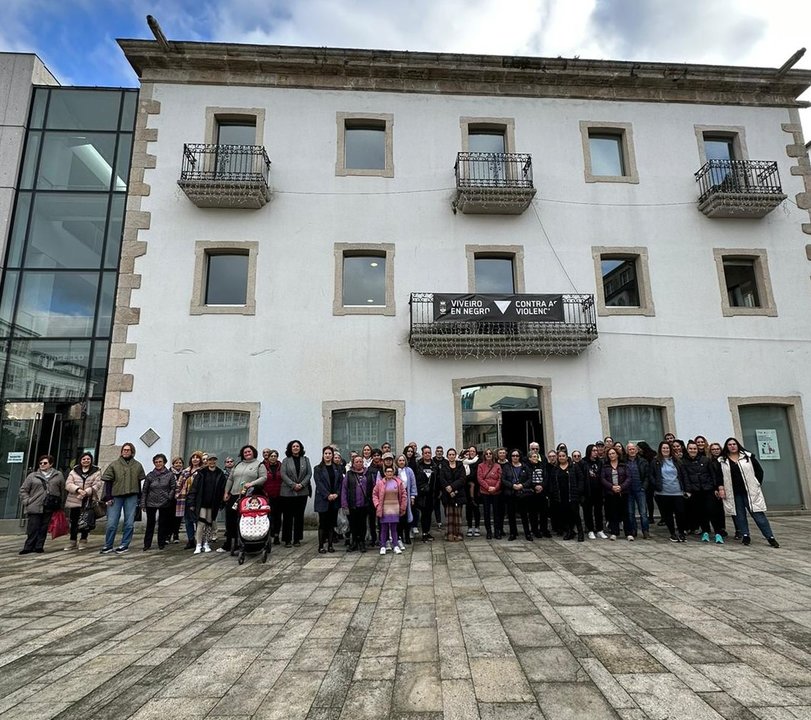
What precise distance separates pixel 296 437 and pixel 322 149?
749cm

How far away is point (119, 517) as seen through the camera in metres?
8.60

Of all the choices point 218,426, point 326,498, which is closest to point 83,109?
point 218,426

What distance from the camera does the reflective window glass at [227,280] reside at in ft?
38.4

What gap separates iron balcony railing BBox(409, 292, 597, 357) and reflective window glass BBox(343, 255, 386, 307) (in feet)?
3.26

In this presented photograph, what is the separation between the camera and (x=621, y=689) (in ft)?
10.6

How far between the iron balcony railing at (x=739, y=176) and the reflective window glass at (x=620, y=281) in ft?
8.80

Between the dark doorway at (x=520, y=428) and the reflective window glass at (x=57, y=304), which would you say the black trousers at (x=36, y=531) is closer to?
the reflective window glass at (x=57, y=304)

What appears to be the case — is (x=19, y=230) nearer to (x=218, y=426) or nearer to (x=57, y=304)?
(x=57, y=304)

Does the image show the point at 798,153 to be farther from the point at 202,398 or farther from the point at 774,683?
the point at 202,398

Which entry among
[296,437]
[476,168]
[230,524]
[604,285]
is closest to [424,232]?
[476,168]

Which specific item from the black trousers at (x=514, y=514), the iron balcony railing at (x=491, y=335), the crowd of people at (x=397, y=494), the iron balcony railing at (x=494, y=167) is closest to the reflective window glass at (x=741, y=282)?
the iron balcony railing at (x=491, y=335)

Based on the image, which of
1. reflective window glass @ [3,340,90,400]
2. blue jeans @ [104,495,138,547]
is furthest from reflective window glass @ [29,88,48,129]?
blue jeans @ [104,495,138,547]

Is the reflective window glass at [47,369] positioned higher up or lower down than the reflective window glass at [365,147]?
lower down

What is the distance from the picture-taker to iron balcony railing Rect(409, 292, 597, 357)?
11.1m
